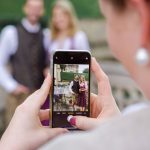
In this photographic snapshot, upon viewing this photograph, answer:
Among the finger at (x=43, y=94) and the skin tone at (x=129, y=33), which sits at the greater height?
the skin tone at (x=129, y=33)

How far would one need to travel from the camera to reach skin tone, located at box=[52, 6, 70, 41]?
5448mm

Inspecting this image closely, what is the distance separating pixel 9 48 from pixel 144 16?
4362mm

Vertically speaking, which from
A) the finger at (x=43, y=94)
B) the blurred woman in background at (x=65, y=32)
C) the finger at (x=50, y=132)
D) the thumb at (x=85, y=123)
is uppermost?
the blurred woman in background at (x=65, y=32)

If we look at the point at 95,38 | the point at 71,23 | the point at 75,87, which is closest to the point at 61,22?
the point at 71,23

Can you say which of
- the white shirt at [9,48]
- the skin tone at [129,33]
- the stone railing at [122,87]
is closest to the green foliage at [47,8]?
the stone railing at [122,87]

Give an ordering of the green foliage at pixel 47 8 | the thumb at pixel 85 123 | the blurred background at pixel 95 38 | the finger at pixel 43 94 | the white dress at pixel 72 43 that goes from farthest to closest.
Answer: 1. the green foliage at pixel 47 8
2. the blurred background at pixel 95 38
3. the white dress at pixel 72 43
4. the finger at pixel 43 94
5. the thumb at pixel 85 123

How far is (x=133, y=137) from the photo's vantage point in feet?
3.40

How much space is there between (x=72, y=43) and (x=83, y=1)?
2180 mm

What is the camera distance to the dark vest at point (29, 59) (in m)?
5.38

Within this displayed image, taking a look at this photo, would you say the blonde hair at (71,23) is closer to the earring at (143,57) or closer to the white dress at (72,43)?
the white dress at (72,43)

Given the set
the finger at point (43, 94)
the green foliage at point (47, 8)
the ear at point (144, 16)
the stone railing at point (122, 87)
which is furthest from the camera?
the green foliage at point (47, 8)

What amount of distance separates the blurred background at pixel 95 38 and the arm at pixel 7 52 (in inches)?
49.6

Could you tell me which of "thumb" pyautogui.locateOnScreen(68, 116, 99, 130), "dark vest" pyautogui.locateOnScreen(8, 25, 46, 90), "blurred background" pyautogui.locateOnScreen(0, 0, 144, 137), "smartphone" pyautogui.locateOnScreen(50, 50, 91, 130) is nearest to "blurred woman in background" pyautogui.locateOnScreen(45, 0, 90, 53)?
"dark vest" pyautogui.locateOnScreen(8, 25, 46, 90)

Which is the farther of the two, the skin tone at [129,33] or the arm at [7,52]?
the arm at [7,52]
